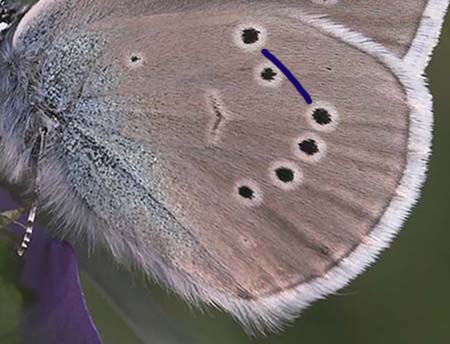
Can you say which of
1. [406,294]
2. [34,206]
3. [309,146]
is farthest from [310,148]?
[406,294]

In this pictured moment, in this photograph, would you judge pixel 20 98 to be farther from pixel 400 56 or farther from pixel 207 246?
pixel 400 56

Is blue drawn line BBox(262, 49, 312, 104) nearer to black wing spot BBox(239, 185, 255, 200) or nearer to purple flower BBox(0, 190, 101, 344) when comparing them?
black wing spot BBox(239, 185, 255, 200)

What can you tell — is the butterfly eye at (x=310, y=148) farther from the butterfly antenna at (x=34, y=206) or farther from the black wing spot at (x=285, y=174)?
the butterfly antenna at (x=34, y=206)

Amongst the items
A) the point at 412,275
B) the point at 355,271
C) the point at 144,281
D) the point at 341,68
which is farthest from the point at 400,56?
the point at 412,275

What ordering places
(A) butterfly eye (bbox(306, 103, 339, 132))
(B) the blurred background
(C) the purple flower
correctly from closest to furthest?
(C) the purple flower, (A) butterfly eye (bbox(306, 103, 339, 132)), (B) the blurred background

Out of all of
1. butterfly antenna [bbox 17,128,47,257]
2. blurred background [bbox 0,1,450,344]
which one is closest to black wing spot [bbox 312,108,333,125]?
butterfly antenna [bbox 17,128,47,257]

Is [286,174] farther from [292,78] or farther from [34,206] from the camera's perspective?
[34,206]
